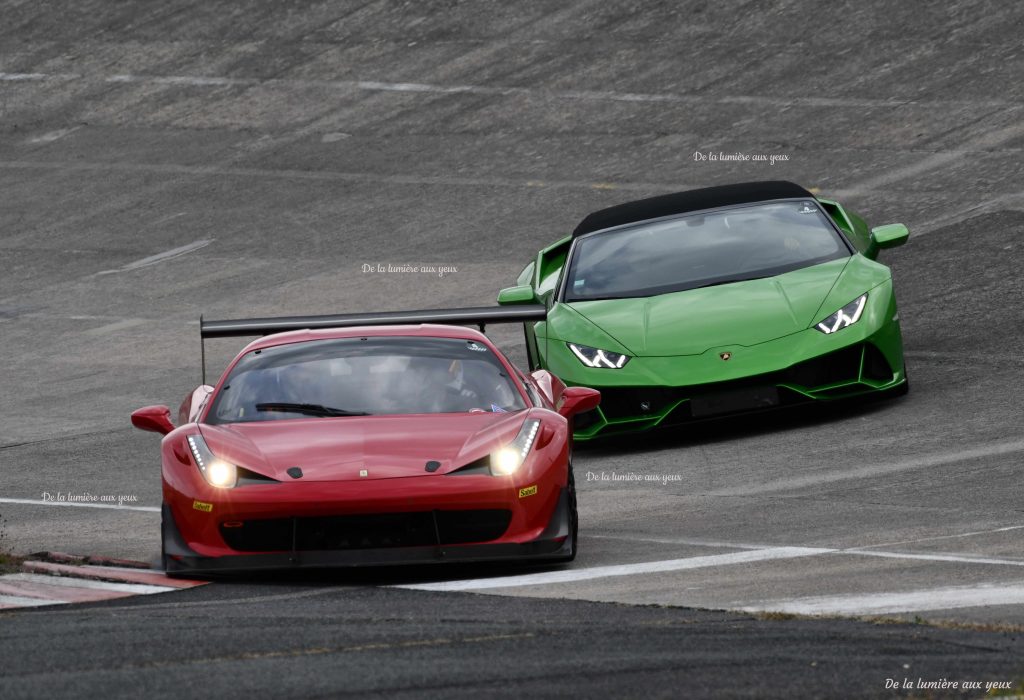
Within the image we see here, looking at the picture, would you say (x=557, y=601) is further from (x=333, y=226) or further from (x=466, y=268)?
(x=333, y=226)

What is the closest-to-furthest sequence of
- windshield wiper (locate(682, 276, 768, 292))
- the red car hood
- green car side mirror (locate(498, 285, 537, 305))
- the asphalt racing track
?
the asphalt racing track, the red car hood, windshield wiper (locate(682, 276, 768, 292)), green car side mirror (locate(498, 285, 537, 305))

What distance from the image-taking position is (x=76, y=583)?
8.58 meters

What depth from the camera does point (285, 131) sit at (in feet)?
91.5

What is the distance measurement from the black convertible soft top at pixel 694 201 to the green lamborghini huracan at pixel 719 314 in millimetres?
57

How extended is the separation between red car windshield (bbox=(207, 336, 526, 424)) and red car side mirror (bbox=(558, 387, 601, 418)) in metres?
0.32

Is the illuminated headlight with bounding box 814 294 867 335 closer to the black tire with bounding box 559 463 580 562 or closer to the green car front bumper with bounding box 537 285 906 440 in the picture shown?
the green car front bumper with bounding box 537 285 906 440

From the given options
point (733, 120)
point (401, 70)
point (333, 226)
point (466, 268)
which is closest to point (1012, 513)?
point (466, 268)

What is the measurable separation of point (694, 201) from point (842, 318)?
250 centimetres

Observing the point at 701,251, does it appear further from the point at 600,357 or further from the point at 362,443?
the point at 362,443

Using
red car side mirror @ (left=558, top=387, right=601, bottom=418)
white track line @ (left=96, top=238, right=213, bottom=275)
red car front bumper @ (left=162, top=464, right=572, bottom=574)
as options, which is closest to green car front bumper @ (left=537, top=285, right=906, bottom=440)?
red car side mirror @ (left=558, top=387, right=601, bottom=418)

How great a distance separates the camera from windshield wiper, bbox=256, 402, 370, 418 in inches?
366

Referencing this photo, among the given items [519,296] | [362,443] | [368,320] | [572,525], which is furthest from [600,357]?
[362,443]

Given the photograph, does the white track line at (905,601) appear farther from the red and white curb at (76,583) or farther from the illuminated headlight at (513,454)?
the red and white curb at (76,583)

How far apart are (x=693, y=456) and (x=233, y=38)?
22271 mm
